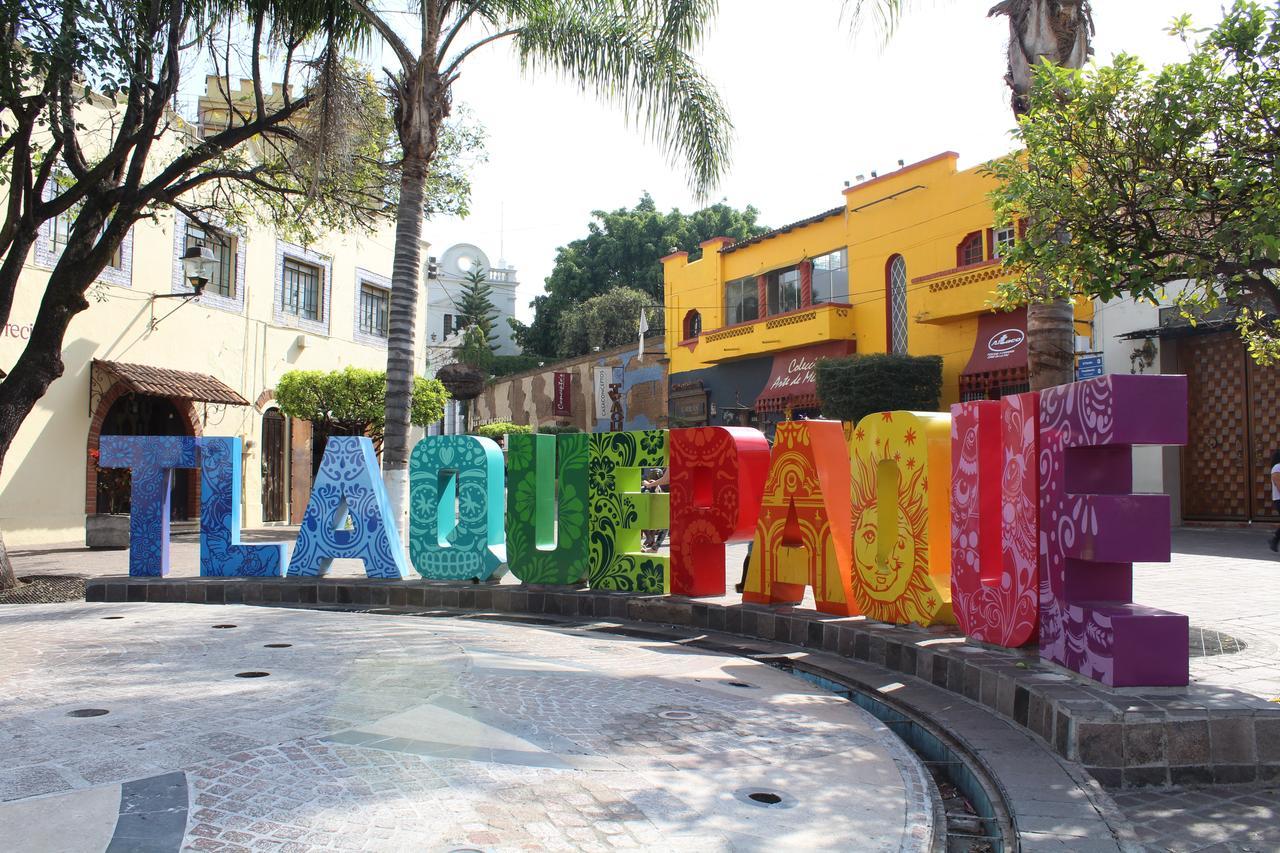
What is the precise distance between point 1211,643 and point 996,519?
1.59 metres

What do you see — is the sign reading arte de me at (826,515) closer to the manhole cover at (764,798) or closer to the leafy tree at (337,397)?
the manhole cover at (764,798)

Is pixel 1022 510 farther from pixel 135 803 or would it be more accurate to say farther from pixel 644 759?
pixel 135 803

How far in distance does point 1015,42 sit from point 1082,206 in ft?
11.0

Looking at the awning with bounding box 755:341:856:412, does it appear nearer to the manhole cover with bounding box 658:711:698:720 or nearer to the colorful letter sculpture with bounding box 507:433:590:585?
the colorful letter sculpture with bounding box 507:433:590:585

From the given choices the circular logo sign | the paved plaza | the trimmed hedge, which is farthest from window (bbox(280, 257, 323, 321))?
the paved plaza

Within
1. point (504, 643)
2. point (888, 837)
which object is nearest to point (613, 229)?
point (504, 643)

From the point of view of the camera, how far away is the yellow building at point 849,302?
71.4 ft

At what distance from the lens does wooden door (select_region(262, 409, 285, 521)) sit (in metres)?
20.6

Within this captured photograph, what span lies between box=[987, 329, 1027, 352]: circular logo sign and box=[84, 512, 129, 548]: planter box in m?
17.5

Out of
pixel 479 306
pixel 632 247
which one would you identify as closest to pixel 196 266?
pixel 632 247

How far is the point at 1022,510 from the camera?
5500 mm

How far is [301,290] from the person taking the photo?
2134cm

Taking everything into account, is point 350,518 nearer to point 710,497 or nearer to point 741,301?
point 710,497

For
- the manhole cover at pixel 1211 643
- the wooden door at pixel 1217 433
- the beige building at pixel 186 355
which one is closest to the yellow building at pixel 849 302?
the wooden door at pixel 1217 433
